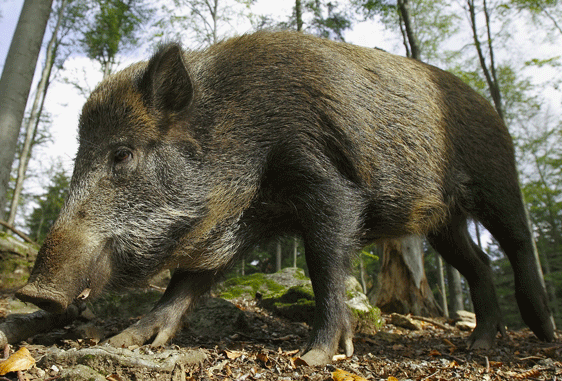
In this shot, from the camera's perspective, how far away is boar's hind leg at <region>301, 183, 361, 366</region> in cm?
305

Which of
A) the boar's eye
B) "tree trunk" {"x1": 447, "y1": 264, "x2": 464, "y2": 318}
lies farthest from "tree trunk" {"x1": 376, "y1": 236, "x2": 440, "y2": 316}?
the boar's eye

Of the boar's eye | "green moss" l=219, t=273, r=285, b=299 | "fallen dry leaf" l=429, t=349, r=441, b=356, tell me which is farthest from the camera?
"green moss" l=219, t=273, r=285, b=299

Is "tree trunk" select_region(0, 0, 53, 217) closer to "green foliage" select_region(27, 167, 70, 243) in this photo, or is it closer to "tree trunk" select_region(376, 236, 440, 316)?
"tree trunk" select_region(376, 236, 440, 316)

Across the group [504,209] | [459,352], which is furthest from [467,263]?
[459,352]

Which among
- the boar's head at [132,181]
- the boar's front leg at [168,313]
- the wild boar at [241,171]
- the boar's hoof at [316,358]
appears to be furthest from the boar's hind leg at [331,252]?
the boar's front leg at [168,313]

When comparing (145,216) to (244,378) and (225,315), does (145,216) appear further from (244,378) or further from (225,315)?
Answer: (225,315)

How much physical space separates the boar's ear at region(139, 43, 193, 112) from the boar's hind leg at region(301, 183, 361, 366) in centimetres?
133

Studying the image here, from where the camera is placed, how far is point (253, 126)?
3330 mm

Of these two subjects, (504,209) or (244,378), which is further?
(504,209)

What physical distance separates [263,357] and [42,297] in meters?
1.48

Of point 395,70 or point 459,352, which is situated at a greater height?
point 395,70

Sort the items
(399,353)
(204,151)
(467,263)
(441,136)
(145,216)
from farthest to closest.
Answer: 1. (467,263)
2. (441,136)
3. (399,353)
4. (204,151)
5. (145,216)

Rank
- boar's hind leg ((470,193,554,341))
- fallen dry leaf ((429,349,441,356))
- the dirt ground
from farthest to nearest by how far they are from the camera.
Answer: boar's hind leg ((470,193,554,341)), fallen dry leaf ((429,349,441,356)), the dirt ground

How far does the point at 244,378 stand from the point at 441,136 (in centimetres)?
302
